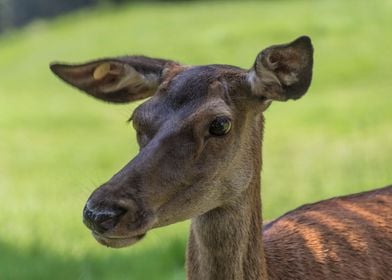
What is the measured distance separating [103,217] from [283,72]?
0.92 meters

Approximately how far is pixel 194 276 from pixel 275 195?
508cm

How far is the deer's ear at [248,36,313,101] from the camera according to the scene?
372 cm

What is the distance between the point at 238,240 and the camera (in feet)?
12.7

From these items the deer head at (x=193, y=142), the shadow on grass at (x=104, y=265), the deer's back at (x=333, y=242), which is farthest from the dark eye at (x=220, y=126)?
the shadow on grass at (x=104, y=265)

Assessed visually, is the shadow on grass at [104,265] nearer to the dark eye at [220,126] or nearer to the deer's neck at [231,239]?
the deer's neck at [231,239]

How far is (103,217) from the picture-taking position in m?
3.26

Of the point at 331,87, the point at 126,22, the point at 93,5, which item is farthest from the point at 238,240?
the point at 93,5

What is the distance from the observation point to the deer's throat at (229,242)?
3.83 meters

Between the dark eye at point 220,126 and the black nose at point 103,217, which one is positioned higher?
the dark eye at point 220,126

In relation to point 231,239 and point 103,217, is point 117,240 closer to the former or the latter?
point 103,217

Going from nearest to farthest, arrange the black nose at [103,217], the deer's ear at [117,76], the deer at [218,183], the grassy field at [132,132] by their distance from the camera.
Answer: the black nose at [103,217]
the deer at [218,183]
the deer's ear at [117,76]
the grassy field at [132,132]

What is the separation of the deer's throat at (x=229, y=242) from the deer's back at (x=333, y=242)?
20cm

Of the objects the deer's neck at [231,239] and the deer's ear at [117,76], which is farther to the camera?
the deer's ear at [117,76]

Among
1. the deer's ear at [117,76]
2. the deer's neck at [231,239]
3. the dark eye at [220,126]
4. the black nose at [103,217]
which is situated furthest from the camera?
the deer's ear at [117,76]
